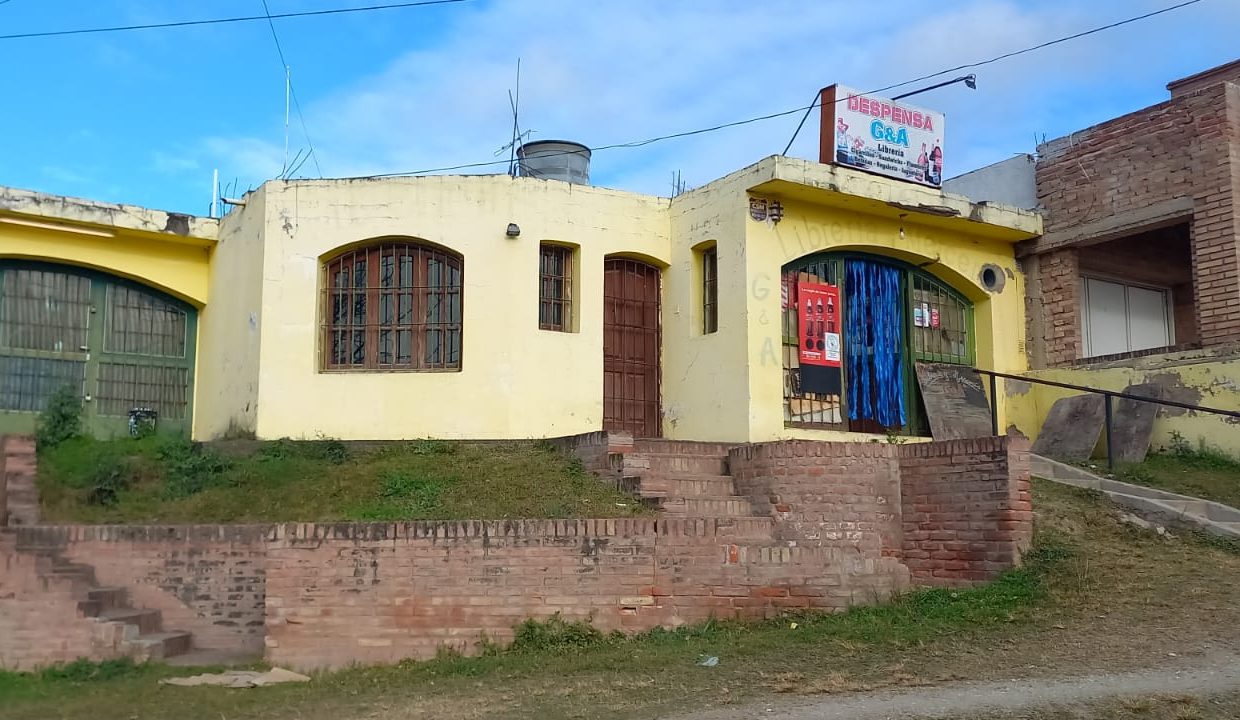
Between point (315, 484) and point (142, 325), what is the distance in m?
4.75

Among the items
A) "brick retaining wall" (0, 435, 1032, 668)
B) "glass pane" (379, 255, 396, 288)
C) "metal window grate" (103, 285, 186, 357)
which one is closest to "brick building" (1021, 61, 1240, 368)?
"brick retaining wall" (0, 435, 1032, 668)

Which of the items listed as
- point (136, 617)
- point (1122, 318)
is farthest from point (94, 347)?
point (1122, 318)

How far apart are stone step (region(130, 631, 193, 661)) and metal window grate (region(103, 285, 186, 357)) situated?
18.7 feet

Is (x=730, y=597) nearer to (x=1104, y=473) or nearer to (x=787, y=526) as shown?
(x=787, y=526)

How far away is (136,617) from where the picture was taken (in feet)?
29.5

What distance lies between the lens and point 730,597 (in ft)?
28.3

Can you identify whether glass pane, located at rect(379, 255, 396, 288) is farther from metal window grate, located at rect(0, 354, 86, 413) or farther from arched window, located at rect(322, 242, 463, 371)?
metal window grate, located at rect(0, 354, 86, 413)

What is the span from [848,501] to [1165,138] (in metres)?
7.18

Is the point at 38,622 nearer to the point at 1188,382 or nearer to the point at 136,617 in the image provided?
the point at 136,617

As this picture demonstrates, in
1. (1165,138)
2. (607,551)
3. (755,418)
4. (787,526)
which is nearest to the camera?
(607,551)

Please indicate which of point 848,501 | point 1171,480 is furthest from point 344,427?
point 1171,480

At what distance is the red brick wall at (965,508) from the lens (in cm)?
908

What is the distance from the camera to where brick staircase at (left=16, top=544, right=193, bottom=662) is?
8562 millimetres

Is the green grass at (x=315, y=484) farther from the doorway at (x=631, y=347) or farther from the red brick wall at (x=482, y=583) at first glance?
the doorway at (x=631, y=347)
